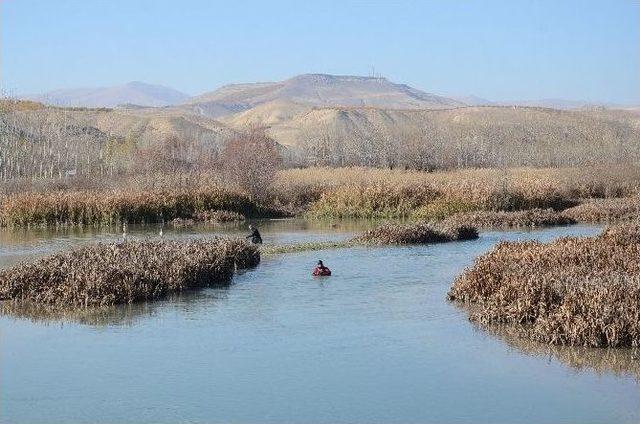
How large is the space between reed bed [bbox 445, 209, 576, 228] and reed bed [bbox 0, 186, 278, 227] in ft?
32.9

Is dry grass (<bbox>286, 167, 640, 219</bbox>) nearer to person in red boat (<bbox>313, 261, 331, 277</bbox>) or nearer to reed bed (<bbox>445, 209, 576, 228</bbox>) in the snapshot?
reed bed (<bbox>445, 209, 576, 228</bbox>)

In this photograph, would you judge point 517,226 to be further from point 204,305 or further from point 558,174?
point 204,305

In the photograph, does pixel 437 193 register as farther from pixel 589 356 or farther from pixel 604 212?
pixel 589 356

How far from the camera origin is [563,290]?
15805mm

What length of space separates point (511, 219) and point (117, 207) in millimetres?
15458

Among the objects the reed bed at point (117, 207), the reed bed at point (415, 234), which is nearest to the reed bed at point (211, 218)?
the reed bed at point (117, 207)

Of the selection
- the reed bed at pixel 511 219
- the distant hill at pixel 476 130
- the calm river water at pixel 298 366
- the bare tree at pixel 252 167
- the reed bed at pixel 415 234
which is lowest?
the calm river water at pixel 298 366

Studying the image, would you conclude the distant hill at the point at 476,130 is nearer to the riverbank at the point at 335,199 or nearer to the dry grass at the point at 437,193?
the dry grass at the point at 437,193

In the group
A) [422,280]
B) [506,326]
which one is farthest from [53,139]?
[506,326]

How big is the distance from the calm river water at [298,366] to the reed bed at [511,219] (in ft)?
51.9

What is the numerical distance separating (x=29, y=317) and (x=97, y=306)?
4.27 ft

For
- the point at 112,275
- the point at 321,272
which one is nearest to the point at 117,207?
the point at 321,272

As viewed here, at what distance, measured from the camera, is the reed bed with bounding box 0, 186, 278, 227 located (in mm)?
36156

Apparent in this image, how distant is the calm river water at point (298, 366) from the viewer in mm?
11646
